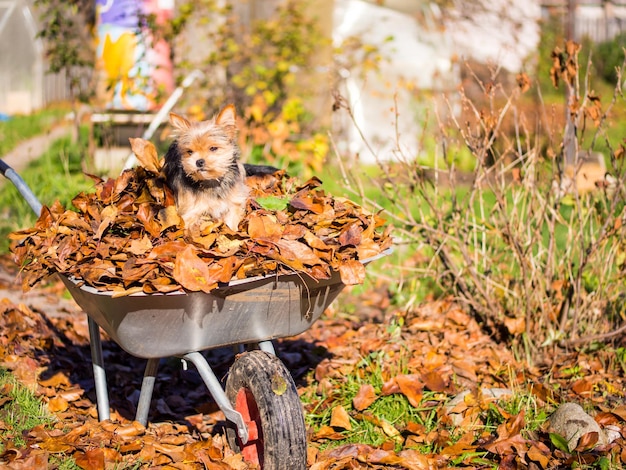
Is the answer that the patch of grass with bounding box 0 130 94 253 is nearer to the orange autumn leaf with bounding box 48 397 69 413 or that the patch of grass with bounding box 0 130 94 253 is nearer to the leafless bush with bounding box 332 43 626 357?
the orange autumn leaf with bounding box 48 397 69 413

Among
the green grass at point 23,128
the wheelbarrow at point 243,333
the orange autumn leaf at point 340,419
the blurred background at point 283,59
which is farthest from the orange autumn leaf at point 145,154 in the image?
the green grass at point 23,128

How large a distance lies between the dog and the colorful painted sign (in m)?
3.86

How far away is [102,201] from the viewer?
323 cm

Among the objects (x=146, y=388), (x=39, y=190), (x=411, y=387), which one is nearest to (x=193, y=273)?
(x=146, y=388)

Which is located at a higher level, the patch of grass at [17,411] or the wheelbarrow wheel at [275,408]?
the wheelbarrow wheel at [275,408]

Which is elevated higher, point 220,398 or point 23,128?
point 23,128

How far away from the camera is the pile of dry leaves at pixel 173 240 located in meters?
2.65

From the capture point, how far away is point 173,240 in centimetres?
287

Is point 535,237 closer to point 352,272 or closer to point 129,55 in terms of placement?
point 352,272

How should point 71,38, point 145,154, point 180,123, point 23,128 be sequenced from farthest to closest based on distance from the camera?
point 23,128 → point 71,38 → point 145,154 → point 180,123

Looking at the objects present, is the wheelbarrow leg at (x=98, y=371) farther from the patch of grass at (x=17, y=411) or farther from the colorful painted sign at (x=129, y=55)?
the colorful painted sign at (x=129, y=55)

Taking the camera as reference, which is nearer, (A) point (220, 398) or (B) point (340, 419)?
(A) point (220, 398)

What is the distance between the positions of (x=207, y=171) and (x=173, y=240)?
291 mm

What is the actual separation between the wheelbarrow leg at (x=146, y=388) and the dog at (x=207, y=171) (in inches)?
26.2
